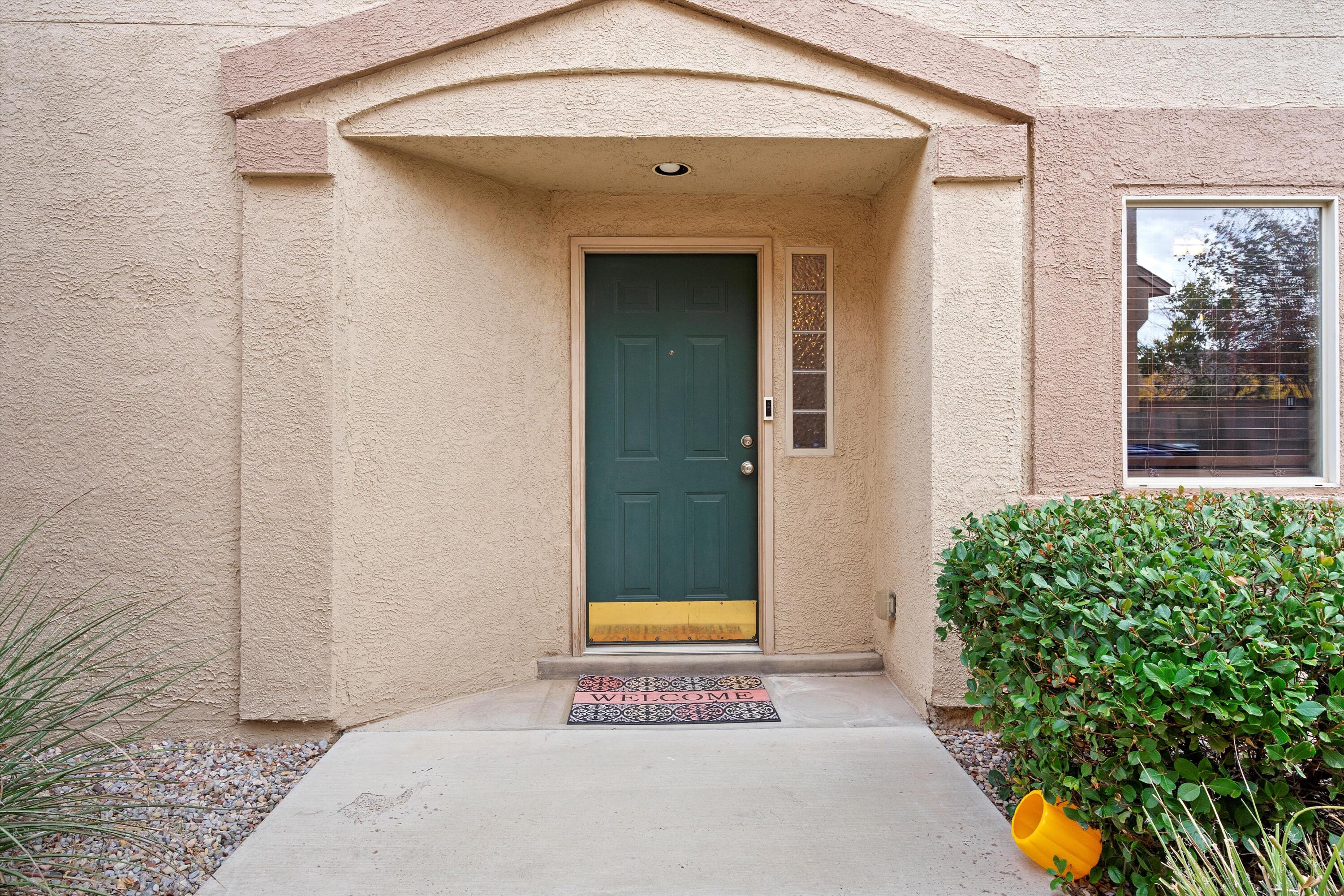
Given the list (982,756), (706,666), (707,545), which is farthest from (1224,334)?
(706,666)

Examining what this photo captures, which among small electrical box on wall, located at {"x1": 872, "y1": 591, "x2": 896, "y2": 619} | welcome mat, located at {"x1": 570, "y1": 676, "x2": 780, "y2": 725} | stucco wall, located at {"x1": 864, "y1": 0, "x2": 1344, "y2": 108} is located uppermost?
stucco wall, located at {"x1": 864, "y1": 0, "x2": 1344, "y2": 108}

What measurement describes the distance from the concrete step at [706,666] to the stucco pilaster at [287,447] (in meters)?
1.28

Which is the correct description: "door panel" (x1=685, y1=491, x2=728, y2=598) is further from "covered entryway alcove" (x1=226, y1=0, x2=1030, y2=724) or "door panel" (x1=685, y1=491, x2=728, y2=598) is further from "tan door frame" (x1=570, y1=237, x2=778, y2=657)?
"tan door frame" (x1=570, y1=237, x2=778, y2=657)

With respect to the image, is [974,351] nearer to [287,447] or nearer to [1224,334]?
[1224,334]

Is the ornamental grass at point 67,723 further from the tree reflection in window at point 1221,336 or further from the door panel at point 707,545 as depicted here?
the tree reflection in window at point 1221,336

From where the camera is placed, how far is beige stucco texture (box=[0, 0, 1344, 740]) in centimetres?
343

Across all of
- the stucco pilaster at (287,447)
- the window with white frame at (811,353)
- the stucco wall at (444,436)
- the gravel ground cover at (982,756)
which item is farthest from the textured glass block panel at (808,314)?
the stucco pilaster at (287,447)

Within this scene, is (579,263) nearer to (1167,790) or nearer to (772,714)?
(772,714)

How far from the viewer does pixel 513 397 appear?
421cm

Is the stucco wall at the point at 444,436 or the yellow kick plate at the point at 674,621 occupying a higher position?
the stucco wall at the point at 444,436

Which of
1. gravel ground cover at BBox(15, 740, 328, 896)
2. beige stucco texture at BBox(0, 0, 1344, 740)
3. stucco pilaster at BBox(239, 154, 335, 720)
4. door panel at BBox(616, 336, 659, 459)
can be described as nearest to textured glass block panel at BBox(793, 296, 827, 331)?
beige stucco texture at BBox(0, 0, 1344, 740)

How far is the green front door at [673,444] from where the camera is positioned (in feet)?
14.6

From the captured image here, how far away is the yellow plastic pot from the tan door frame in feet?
6.35

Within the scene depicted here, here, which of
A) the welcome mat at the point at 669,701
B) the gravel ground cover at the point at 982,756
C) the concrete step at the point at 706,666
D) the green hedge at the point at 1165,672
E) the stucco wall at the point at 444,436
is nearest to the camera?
Answer: the green hedge at the point at 1165,672
